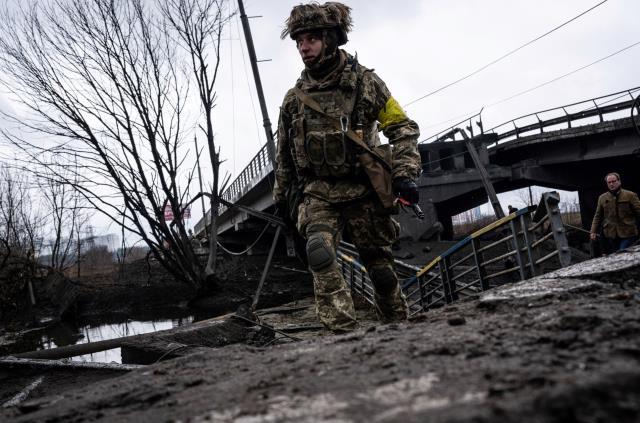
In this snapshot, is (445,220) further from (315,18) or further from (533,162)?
(315,18)

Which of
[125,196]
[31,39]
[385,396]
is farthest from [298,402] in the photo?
[31,39]

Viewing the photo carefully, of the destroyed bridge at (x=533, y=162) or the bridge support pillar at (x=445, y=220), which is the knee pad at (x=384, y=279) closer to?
the destroyed bridge at (x=533, y=162)

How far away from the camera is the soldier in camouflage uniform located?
3.17 m

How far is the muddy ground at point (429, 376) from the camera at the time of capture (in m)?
0.85

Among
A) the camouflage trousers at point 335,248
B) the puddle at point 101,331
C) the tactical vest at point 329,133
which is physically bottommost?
the puddle at point 101,331

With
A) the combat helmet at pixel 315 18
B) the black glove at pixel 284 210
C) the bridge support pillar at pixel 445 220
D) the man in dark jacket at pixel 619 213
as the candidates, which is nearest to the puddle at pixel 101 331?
the black glove at pixel 284 210

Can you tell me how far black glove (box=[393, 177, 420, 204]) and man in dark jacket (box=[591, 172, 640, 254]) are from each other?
455cm

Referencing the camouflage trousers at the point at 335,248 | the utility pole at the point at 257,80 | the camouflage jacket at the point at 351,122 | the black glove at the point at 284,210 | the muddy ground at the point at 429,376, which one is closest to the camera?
the muddy ground at the point at 429,376

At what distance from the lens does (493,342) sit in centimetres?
134

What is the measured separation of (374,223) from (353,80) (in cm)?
96

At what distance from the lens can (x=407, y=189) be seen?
316 cm

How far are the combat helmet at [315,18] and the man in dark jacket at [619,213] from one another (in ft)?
16.2

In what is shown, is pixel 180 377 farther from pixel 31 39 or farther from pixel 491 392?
pixel 31 39

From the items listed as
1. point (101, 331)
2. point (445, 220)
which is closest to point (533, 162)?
point (445, 220)
